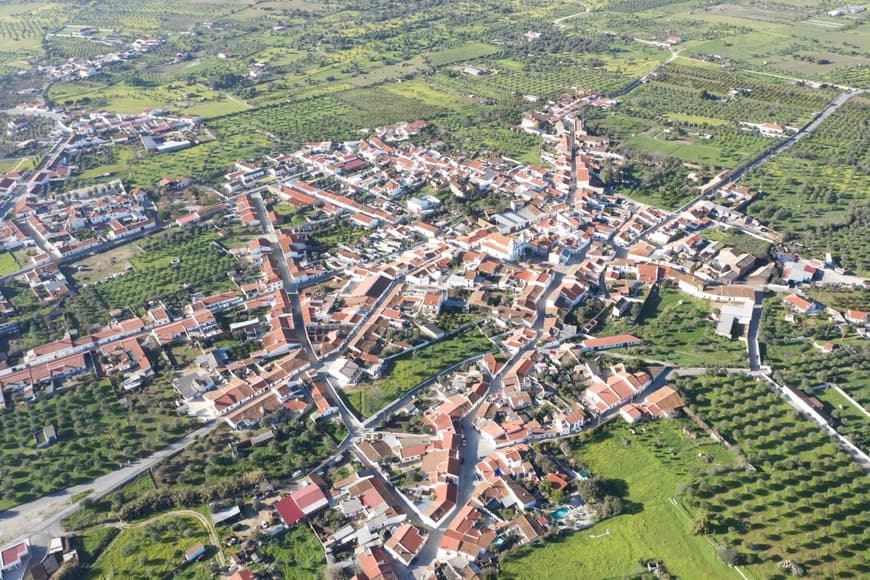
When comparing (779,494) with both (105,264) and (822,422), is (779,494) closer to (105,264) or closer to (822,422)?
(822,422)

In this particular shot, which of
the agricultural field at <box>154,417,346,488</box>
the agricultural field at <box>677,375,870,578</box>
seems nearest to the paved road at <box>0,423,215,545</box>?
the agricultural field at <box>154,417,346,488</box>

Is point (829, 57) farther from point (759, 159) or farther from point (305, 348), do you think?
point (305, 348)

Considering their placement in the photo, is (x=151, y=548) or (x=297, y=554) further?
(x=151, y=548)

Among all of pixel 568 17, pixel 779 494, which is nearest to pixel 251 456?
pixel 779 494

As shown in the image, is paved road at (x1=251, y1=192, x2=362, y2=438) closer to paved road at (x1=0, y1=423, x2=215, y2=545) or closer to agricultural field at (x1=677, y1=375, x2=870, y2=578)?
paved road at (x1=0, y1=423, x2=215, y2=545)

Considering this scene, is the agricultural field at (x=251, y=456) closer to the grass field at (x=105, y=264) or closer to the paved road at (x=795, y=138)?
the grass field at (x=105, y=264)
